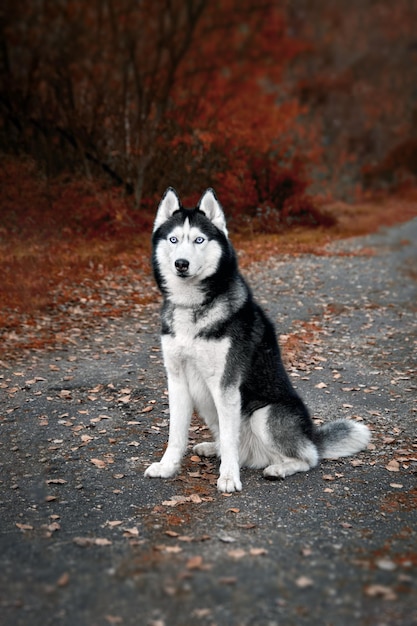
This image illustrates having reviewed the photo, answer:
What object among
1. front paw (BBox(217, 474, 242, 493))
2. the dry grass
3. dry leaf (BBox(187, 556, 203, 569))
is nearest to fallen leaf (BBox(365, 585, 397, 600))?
dry leaf (BBox(187, 556, 203, 569))

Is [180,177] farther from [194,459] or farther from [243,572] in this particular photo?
[243,572]

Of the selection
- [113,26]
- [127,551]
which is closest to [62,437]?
[127,551]

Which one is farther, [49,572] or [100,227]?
[100,227]

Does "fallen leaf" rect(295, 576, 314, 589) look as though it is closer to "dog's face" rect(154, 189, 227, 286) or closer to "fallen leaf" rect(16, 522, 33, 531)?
"fallen leaf" rect(16, 522, 33, 531)

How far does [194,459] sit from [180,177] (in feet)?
52.8

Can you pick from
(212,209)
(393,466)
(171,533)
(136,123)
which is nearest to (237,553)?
(171,533)

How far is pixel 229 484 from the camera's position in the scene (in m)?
4.83

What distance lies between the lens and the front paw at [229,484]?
4824mm

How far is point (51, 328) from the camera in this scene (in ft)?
34.0

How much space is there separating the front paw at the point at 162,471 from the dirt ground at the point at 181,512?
83 millimetres

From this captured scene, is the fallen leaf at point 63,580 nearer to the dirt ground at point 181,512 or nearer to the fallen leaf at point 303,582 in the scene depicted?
the dirt ground at point 181,512

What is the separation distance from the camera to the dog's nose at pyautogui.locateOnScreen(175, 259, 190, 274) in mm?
4582

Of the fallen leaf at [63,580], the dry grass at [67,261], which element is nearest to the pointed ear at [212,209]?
the fallen leaf at [63,580]

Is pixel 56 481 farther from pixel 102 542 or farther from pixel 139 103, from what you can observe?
pixel 139 103
